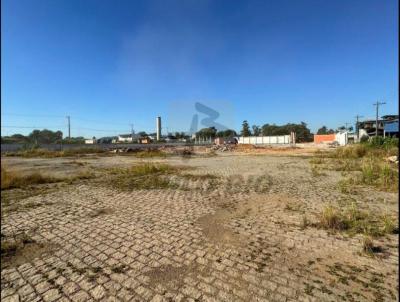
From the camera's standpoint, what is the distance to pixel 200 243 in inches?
142

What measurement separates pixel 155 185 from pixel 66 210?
121 inches

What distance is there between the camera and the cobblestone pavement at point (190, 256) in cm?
249

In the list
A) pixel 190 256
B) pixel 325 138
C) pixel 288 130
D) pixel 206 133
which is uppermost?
pixel 288 130

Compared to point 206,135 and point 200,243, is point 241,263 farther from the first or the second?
point 206,135

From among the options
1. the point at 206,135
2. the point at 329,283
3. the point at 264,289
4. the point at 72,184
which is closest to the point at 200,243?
the point at 264,289

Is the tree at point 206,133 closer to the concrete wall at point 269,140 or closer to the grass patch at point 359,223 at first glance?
the concrete wall at point 269,140

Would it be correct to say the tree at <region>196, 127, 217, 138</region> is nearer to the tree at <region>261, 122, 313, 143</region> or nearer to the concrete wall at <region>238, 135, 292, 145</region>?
the concrete wall at <region>238, 135, 292, 145</region>

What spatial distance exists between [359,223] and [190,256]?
9.52 feet

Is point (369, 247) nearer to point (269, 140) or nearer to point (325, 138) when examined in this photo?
point (325, 138)

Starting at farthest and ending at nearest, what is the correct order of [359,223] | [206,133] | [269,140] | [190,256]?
[206,133]
[269,140]
[359,223]
[190,256]

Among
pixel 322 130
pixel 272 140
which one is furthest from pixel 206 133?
pixel 322 130

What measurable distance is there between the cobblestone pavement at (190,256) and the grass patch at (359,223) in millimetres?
219

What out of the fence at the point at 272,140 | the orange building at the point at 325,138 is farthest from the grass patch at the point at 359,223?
the orange building at the point at 325,138

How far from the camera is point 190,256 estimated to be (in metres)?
3.22
